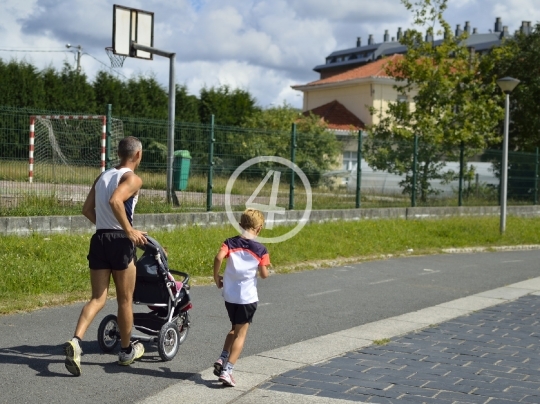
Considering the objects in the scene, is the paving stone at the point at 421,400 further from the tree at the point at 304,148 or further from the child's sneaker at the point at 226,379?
the tree at the point at 304,148

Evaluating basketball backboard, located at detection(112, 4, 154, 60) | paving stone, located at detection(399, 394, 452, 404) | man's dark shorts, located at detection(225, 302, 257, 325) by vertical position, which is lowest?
paving stone, located at detection(399, 394, 452, 404)

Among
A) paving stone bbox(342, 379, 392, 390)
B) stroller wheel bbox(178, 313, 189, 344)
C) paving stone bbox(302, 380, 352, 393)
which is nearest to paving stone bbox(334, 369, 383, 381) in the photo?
paving stone bbox(342, 379, 392, 390)

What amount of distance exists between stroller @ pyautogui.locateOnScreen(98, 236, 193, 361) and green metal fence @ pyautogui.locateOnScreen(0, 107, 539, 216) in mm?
6492

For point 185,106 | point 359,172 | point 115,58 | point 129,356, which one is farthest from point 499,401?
point 185,106

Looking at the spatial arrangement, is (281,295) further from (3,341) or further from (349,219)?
(349,219)

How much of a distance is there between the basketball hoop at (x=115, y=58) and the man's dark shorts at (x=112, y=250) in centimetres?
1325

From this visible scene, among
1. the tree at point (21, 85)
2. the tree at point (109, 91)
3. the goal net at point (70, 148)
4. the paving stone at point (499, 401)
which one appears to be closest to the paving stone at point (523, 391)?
the paving stone at point (499, 401)

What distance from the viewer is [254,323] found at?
370 inches

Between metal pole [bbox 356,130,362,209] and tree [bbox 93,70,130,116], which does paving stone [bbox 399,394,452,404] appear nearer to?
metal pole [bbox 356,130,362,209]

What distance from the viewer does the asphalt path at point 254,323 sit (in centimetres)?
648

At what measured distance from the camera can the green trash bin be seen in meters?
16.5

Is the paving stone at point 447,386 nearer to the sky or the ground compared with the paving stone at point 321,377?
nearer to the ground

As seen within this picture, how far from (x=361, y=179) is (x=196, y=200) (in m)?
5.90

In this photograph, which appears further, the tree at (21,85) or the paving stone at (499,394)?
the tree at (21,85)
